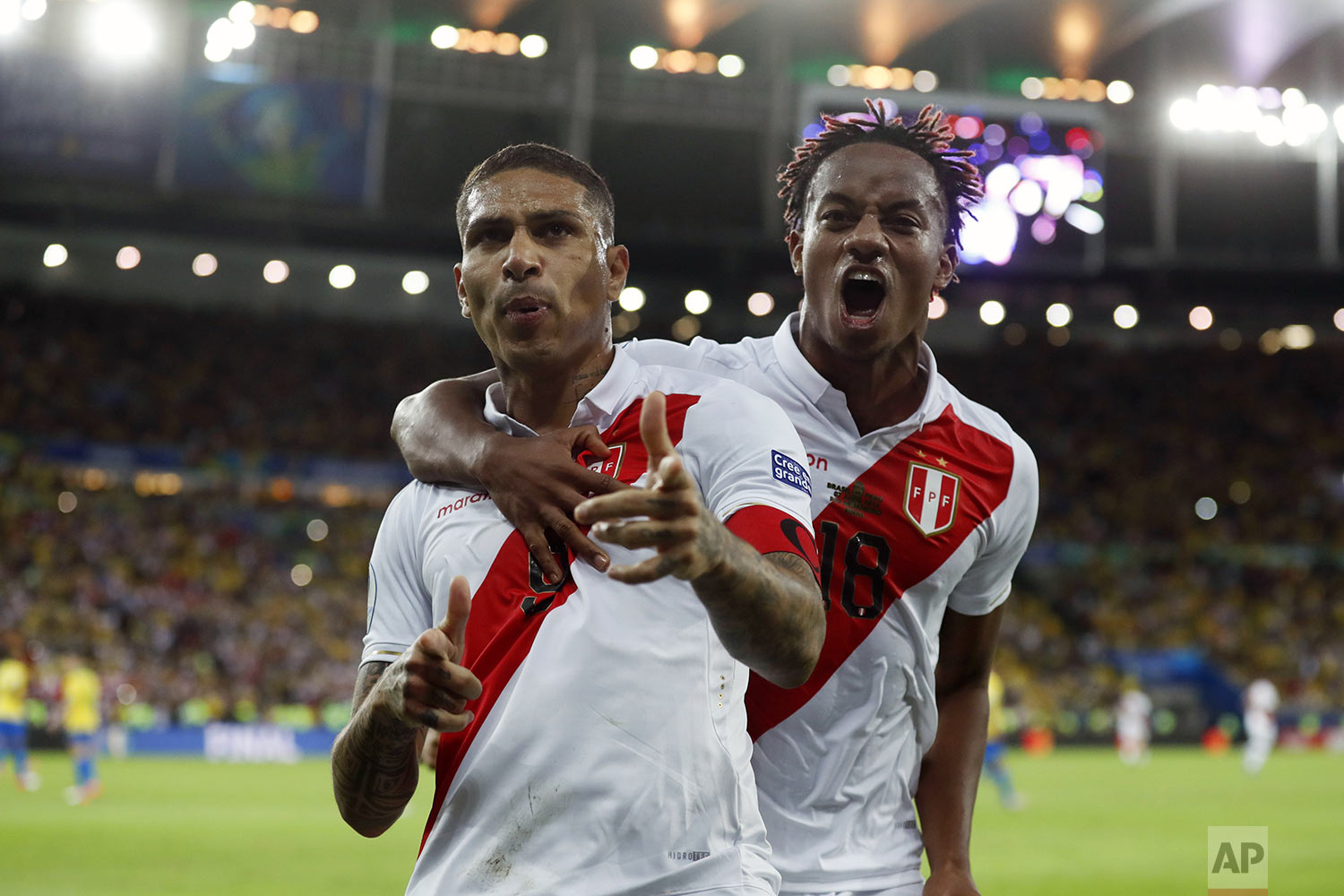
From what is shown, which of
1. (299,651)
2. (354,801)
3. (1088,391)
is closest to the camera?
(354,801)

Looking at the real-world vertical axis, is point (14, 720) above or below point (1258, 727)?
below

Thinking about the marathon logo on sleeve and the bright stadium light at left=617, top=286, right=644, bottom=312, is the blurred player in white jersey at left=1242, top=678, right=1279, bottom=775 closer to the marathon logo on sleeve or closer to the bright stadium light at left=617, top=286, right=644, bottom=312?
the bright stadium light at left=617, top=286, right=644, bottom=312

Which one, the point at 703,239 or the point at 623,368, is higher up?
the point at 703,239

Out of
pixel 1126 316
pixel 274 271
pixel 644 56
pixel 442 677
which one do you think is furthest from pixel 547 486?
pixel 1126 316

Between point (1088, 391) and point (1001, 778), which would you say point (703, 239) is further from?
point (1001, 778)

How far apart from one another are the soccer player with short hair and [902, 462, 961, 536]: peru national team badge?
3.02 feet

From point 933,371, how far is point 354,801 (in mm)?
1900

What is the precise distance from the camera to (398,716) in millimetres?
2217

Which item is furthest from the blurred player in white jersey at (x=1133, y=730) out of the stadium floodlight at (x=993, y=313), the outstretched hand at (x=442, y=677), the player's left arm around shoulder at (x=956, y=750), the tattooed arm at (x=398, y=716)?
the outstretched hand at (x=442, y=677)

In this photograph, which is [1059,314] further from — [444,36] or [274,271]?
[274,271]

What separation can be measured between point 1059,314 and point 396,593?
3437cm

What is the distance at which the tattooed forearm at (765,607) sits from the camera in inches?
80.7

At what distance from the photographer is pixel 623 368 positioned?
105 inches

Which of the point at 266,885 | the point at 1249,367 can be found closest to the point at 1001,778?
the point at 266,885
